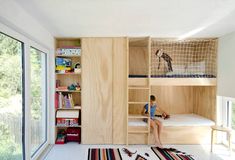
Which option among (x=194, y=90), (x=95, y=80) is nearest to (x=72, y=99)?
(x=95, y=80)

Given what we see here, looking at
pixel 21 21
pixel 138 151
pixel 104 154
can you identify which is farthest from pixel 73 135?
pixel 21 21

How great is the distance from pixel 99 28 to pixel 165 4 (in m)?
1.27

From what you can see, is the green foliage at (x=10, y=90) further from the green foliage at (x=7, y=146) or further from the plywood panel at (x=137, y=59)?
the plywood panel at (x=137, y=59)

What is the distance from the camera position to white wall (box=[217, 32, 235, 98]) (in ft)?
10.6

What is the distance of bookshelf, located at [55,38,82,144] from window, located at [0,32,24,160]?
1.28 meters

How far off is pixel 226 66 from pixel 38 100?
3429 millimetres

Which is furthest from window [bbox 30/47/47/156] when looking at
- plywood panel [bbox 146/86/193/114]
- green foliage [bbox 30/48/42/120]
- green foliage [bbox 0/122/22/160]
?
plywood panel [bbox 146/86/193/114]

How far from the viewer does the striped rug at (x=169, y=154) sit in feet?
9.90

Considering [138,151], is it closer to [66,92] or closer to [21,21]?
[66,92]

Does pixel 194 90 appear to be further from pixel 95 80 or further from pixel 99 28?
pixel 99 28

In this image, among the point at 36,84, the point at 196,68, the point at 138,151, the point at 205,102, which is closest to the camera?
the point at 36,84

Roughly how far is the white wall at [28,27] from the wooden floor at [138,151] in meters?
0.47

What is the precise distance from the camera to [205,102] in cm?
402

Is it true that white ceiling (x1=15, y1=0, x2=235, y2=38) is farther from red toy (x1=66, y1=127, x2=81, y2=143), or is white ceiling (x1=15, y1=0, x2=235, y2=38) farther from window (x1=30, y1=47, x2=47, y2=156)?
red toy (x1=66, y1=127, x2=81, y2=143)
